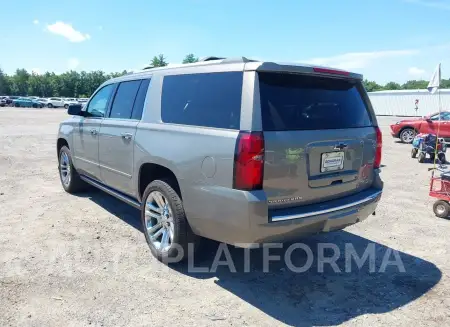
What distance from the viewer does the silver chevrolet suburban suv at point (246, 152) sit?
9.50 feet

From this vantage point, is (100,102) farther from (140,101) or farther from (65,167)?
(65,167)

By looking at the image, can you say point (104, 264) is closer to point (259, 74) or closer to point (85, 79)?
point (259, 74)

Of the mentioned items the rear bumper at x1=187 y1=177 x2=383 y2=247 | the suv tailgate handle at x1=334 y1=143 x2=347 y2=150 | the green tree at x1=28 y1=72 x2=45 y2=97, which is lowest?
the rear bumper at x1=187 y1=177 x2=383 y2=247

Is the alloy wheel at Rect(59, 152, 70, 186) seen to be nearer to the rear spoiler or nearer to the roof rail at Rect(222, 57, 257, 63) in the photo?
the roof rail at Rect(222, 57, 257, 63)

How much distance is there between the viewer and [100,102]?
526cm

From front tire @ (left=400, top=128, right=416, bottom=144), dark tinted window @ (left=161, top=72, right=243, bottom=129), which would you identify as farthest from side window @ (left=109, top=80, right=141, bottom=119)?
front tire @ (left=400, top=128, right=416, bottom=144)

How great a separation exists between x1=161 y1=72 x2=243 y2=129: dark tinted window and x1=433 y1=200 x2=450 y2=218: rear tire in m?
4.28

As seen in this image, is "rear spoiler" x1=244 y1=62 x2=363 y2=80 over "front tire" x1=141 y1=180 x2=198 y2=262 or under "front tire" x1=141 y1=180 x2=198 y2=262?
over

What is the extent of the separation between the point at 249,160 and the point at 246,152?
0.07 meters

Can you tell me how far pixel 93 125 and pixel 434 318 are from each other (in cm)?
455

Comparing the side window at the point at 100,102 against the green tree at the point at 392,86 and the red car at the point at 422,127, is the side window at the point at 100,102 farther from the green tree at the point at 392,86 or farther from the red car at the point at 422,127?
the green tree at the point at 392,86

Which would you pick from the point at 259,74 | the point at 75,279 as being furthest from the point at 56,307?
the point at 259,74

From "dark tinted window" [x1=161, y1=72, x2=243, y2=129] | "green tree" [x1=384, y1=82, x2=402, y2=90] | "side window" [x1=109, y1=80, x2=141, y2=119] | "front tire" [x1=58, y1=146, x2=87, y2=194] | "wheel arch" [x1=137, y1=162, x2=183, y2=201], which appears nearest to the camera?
"dark tinted window" [x1=161, y1=72, x2=243, y2=129]

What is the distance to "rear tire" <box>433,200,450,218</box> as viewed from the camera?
551 centimetres
